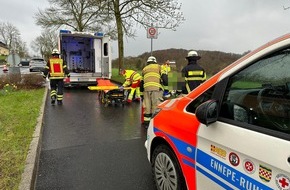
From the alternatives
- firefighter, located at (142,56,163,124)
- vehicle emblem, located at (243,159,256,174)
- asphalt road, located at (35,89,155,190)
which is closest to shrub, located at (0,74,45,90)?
asphalt road, located at (35,89,155,190)

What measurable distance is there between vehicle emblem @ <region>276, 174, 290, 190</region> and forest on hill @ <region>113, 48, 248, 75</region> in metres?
1.77

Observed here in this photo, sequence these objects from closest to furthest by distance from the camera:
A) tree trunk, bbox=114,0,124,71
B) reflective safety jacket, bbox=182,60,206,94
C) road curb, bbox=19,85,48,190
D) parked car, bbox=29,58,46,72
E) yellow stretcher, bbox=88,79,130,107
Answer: road curb, bbox=19,85,48,190, reflective safety jacket, bbox=182,60,206,94, yellow stretcher, bbox=88,79,130,107, tree trunk, bbox=114,0,124,71, parked car, bbox=29,58,46,72

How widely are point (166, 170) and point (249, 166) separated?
1290 mm

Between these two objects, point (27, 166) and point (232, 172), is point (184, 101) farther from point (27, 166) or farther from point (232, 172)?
point (27, 166)

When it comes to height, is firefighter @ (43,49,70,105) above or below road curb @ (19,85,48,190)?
above

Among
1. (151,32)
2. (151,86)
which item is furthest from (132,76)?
(151,86)

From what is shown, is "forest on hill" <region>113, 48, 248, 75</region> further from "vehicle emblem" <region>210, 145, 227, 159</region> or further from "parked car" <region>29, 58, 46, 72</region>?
"parked car" <region>29, 58, 46, 72</region>

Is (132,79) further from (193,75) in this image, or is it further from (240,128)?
(240,128)

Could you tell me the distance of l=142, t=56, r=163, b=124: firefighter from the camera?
6762mm

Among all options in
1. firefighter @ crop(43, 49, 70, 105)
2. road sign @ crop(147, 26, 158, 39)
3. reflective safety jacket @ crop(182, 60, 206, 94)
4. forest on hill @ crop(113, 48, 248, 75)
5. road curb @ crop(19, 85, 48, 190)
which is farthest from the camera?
forest on hill @ crop(113, 48, 248, 75)

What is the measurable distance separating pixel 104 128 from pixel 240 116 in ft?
16.1

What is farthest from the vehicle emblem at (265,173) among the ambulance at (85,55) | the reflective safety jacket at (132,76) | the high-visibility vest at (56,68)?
the ambulance at (85,55)

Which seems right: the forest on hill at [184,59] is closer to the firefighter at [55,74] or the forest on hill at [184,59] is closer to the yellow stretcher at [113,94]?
the yellow stretcher at [113,94]

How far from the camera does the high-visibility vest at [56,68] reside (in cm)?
1005
